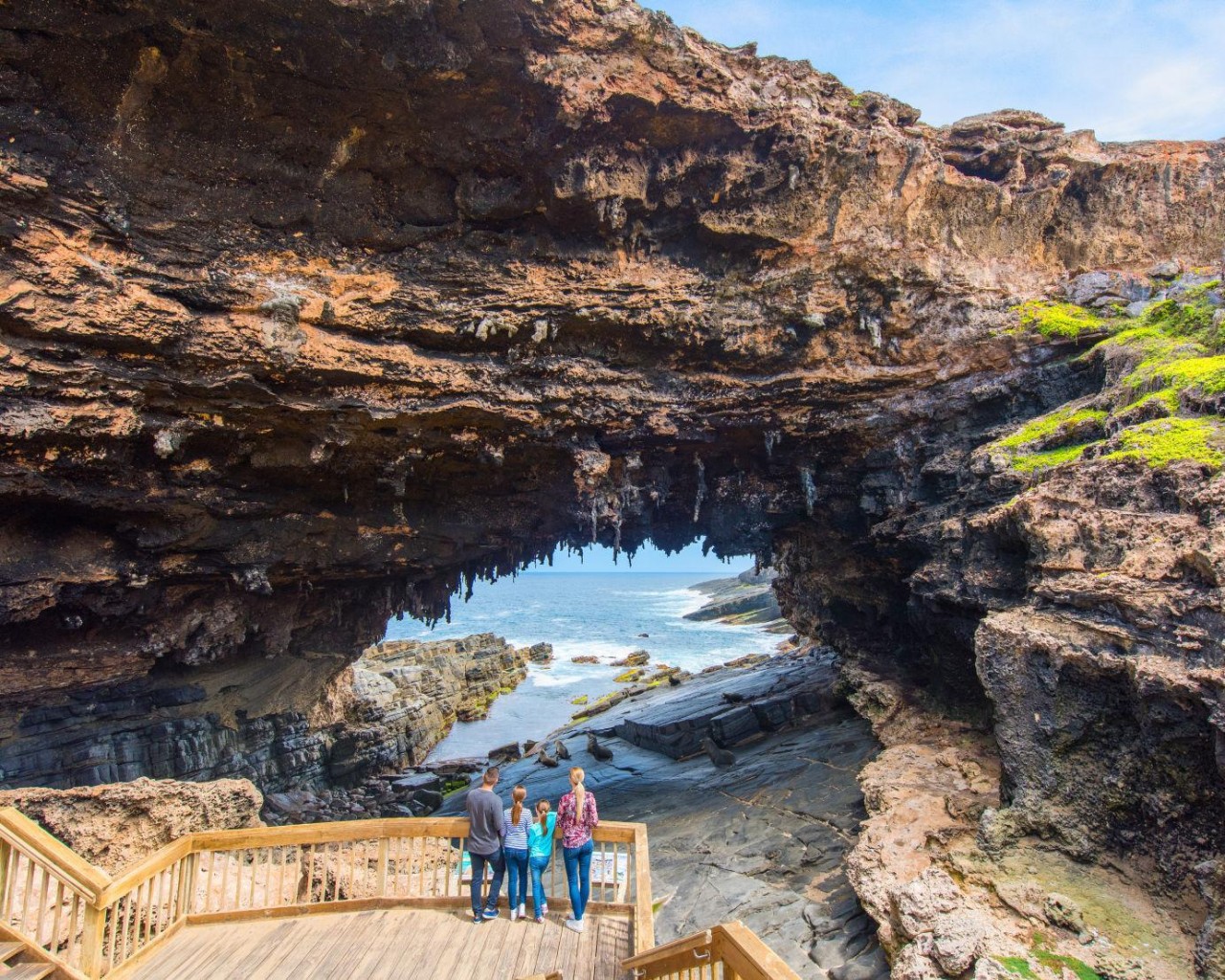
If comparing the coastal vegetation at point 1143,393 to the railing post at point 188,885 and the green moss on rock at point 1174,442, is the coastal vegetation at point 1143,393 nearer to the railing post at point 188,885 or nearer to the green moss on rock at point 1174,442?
the green moss on rock at point 1174,442

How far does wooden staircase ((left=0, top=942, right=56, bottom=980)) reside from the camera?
5.72m

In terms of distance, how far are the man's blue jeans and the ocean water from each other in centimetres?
1500

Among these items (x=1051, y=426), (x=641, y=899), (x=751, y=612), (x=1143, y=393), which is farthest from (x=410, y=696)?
(x=751, y=612)

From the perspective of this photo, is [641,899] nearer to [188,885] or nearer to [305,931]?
[305,931]

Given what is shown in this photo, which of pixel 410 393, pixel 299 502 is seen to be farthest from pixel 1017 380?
pixel 299 502

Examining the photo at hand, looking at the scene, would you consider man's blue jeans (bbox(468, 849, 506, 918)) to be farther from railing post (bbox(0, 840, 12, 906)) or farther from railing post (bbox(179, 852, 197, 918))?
railing post (bbox(0, 840, 12, 906))

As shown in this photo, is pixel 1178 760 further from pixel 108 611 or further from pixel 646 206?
pixel 108 611

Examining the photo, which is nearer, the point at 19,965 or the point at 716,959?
the point at 716,959

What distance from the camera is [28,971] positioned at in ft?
18.9

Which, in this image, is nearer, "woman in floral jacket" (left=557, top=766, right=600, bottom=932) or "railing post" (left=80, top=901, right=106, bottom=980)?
"railing post" (left=80, top=901, right=106, bottom=980)

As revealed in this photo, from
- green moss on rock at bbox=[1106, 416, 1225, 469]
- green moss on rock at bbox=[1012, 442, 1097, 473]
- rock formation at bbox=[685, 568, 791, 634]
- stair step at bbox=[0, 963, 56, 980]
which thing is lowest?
rock formation at bbox=[685, 568, 791, 634]

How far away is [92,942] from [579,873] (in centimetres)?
453

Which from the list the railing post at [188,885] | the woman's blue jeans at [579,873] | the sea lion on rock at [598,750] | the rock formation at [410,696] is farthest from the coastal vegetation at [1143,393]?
the rock formation at [410,696]


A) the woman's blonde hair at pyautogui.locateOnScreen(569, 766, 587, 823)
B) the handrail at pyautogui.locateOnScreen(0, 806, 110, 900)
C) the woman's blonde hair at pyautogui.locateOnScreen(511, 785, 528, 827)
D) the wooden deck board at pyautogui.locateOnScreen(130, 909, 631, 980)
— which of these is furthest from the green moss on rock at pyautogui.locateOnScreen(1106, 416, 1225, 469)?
the handrail at pyautogui.locateOnScreen(0, 806, 110, 900)
